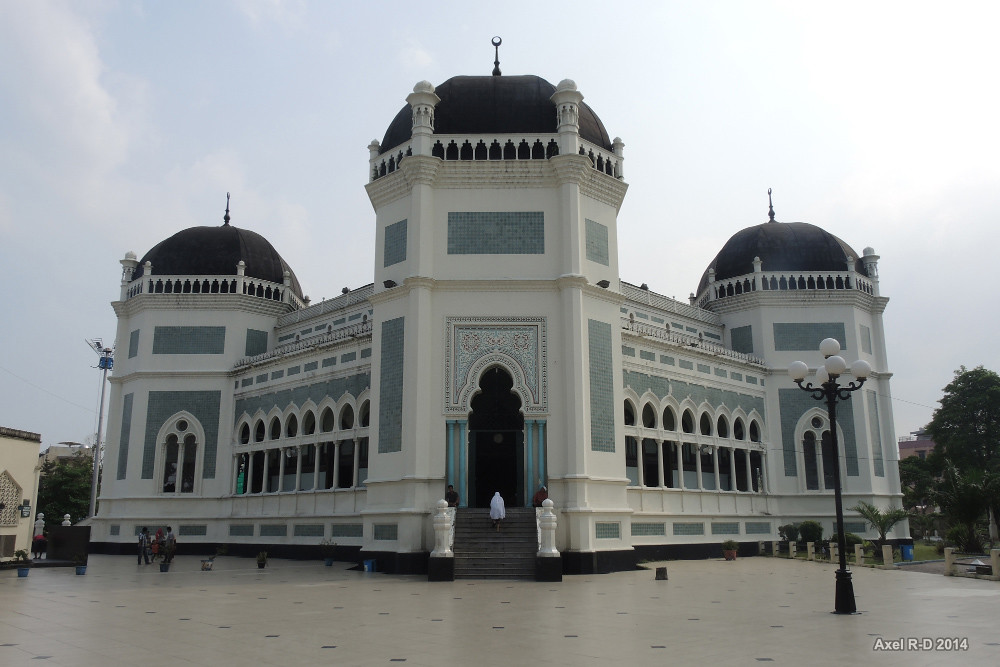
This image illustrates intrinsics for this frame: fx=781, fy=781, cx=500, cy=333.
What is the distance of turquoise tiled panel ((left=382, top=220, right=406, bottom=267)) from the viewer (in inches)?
952

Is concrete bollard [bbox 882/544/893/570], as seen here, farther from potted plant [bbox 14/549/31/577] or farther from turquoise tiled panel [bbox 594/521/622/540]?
potted plant [bbox 14/549/31/577]

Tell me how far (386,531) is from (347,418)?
24.3 ft

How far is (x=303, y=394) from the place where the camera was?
99.4ft

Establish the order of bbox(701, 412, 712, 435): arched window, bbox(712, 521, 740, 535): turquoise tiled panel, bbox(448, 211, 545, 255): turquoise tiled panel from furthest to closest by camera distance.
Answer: bbox(701, 412, 712, 435): arched window
bbox(712, 521, 740, 535): turquoise tiled panel
bbox(448, 211, 545, 255): turquoise tiled panel

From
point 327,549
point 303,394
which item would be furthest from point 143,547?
point 303,394

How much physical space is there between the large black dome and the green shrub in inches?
666

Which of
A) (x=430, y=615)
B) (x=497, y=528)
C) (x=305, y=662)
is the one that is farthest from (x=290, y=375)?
(x=305, y=662)

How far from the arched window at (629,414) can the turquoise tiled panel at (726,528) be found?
5619mm

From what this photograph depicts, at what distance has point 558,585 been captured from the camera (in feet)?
59.9

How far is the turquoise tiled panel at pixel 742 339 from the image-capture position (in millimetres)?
34844

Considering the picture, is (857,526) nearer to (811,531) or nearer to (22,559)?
(811,531)

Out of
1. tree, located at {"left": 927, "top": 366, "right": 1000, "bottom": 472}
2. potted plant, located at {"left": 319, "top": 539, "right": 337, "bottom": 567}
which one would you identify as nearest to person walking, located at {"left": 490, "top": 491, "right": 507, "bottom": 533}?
potted plant, located at {"left": 319, "top": 539, "right": 337, "bottom": 567}

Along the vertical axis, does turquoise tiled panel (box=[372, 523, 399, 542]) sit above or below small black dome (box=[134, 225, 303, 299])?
below

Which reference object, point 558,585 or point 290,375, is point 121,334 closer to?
point 290,375
